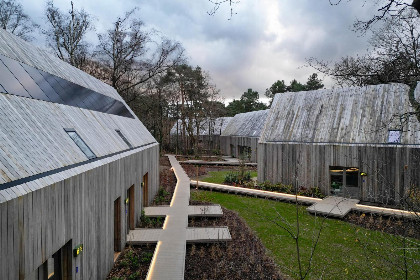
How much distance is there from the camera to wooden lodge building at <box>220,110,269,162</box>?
91.9 ft

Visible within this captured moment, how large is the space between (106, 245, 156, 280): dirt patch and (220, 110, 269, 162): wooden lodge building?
62.4 feet

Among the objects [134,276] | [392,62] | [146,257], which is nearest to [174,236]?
[146,257]

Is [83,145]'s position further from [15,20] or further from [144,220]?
[15,20]

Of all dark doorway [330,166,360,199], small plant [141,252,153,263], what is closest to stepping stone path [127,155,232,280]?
small plant [141,252,153,263]

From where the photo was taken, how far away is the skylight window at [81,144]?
5819 mm

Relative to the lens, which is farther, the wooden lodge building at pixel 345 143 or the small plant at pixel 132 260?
the wooden lodge building at pixel 345 143

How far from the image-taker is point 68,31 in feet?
62.7

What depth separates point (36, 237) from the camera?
11.7 feet

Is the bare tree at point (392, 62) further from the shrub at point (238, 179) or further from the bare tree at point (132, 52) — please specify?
the bare tree at point (132, 52)

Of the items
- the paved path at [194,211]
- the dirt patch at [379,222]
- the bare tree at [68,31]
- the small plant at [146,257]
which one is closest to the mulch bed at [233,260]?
the small plant at [146,257]

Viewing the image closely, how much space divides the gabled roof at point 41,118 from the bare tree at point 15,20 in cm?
1221

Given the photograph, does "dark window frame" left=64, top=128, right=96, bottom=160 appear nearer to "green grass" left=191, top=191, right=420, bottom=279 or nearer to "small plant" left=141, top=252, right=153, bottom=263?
"small plant" left=141, top=252, right=153, bottom=263

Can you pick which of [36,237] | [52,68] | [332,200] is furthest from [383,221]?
[52,68]

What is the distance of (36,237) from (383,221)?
1175 centimetres
